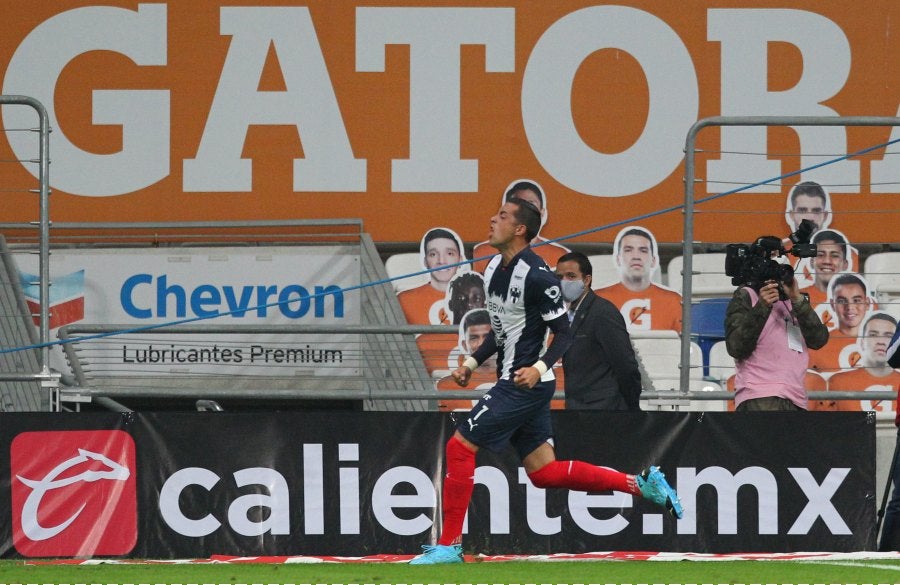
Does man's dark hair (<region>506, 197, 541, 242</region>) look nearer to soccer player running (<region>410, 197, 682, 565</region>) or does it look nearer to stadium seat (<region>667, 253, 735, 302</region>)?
soccer player running (<region>410, 197, 682, 565</region>)

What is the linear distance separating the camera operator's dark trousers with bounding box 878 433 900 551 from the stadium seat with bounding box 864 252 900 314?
3.86 metres

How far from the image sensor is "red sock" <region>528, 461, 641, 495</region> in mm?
7891

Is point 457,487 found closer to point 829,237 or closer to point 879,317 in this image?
point 879,317

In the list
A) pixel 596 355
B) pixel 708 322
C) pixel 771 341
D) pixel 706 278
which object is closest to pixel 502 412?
pixel 596 355

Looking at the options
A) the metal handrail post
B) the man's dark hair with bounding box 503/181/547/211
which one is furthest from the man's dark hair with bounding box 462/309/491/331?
the metal handrail post

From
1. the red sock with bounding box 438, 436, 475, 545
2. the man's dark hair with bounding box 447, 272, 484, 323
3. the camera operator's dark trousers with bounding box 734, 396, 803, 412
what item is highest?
the man's dark hair with bounding box 447, 272, 484, 323

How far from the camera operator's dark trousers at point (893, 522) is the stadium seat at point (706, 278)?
377cm

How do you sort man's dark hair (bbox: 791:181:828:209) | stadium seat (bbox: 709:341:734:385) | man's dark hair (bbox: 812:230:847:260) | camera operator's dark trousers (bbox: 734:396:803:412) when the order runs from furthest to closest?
man's dark hair (bbox: 791:181:828:209) < man's dark hair (bbox: 812:230:847:260) < stadium seat (bbox: 709:341:734:385) < camera operator's dark trousers (bbox: 734:396:803:412)

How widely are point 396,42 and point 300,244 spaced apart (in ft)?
6.94

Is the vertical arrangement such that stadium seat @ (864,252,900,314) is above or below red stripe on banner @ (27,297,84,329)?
above

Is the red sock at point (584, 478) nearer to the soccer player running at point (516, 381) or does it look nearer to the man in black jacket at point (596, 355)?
the soccer player running at point (516, 381)

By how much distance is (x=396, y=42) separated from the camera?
44.4 feet

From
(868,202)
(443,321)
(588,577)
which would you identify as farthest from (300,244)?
(588,577)

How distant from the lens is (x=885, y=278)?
12.5 metres
